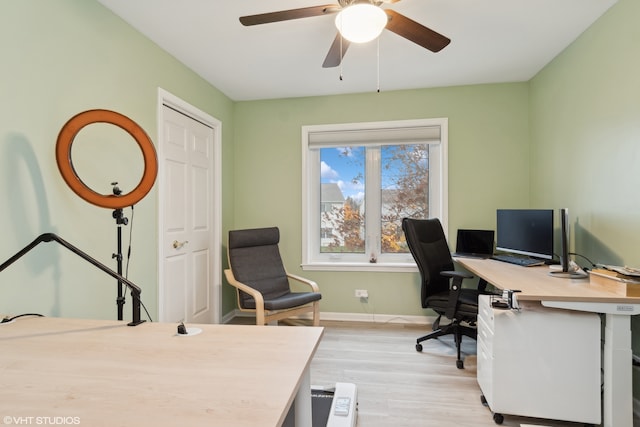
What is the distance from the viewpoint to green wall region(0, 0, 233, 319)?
149cm

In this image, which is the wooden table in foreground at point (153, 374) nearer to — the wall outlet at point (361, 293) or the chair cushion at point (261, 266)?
the chair cushion at point (261, 266)

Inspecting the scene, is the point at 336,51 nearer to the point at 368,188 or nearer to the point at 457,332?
the point at 368,188

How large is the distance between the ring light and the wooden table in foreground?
52cm

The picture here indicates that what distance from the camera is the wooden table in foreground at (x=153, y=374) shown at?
0.65 meters

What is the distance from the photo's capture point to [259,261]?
3.22m

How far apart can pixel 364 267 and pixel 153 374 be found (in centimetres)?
279

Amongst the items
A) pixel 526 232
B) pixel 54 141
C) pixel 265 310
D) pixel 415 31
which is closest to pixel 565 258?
pixel 526 232

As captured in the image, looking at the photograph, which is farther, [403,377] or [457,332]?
[457,332]

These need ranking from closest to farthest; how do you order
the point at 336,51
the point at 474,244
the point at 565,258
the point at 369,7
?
the point at 369,7
the point at 336,51
the point at 565,258
the point at 474,244

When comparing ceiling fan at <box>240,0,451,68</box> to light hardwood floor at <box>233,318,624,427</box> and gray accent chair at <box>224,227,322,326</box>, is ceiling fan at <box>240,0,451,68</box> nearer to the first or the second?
gray accent chair at <box>224,227,322,326</box>

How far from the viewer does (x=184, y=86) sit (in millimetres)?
2789

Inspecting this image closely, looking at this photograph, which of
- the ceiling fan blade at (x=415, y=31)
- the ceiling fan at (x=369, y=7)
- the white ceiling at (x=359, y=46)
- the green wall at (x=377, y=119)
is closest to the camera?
the ceiling fan at (x=369, y=7)

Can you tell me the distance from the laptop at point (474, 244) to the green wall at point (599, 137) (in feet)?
1.95

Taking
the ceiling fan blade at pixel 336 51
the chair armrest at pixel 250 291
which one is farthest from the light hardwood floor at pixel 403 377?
the ceiling fan blade at pixel 336 51
